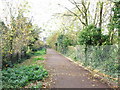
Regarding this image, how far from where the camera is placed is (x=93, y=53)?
10055mm

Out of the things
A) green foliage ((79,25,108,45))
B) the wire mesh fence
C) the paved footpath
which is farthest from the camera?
A: green foliage ((79,25,108,45))

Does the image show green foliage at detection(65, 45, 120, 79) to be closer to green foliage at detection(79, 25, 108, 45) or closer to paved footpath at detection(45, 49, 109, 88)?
green foliage at detection(79, 25, 108, 45)

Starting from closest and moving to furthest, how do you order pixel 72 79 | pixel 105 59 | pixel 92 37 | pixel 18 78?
pixel 18 78 → pixel 72 79 → pixel 105 59 → pixel 92 37

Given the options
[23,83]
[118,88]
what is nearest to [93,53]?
[118,88]

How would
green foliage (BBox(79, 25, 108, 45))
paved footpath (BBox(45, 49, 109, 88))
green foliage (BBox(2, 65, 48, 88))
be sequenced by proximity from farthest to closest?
green foliage (BBox(79, 25, 108, 45))
paved footpath (BBox(45, 49, 109, 88))
green foliage (BBox(2, 65, 48, 88))

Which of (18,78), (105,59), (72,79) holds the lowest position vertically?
(72,79)

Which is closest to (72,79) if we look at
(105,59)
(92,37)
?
(105,59)

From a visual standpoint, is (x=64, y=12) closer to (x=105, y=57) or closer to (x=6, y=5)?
(x=6, y=5)

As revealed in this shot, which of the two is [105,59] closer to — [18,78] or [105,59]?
[105,59]

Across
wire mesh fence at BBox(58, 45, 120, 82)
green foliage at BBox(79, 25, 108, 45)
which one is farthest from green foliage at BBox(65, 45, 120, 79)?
green foliage at BBox(79, 25, 108, 45)

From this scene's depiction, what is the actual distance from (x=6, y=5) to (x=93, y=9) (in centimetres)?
1040

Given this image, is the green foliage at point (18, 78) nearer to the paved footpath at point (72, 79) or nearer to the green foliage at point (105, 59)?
the paved footpath at point (72, 79)

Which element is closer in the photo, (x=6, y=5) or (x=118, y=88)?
(x=118, y=88)

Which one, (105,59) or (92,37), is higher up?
(92,37)
